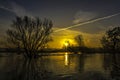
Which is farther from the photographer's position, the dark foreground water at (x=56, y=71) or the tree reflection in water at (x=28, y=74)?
the dark foreground water at (x=56, y=71)

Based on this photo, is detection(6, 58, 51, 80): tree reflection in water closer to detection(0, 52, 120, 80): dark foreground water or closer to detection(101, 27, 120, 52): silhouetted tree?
detection(0, 52, 120, 80): dark foreground water

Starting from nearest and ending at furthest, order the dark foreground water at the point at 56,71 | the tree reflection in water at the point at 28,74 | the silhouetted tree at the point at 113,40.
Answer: the tree reflection in water at the point at 28,74 → the dark foreground water at the point at 56,71 → the silhouetted tree at the point at 113,40

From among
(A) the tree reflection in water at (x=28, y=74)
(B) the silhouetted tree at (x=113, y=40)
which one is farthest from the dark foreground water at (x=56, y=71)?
(B) the silhouetted tree at (x=113, y=40)

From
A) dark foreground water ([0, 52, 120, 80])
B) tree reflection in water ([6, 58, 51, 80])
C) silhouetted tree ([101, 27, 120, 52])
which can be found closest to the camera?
tree reflection in water ([6, 58, 51, 80])

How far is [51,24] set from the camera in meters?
50.4

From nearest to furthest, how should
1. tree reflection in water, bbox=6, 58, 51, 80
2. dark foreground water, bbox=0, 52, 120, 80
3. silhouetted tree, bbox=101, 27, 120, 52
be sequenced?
1. tree reflection in water, bbox=6, 58, 51, 80
2. dark foreground water, bbox=0, 52, 120, 80
3. silhouetted tree, bbox=101, 27, 120, 52

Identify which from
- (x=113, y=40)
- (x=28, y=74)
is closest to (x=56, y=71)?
(x=28, y=74)

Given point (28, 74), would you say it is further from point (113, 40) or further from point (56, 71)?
point (113, 40)

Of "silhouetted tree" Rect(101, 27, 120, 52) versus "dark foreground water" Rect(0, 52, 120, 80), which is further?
"silhouetted tree" Rect(101, 27, 120, 52)

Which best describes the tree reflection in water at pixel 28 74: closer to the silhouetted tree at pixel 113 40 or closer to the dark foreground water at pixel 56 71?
the dark foreground water at pixel 56 71

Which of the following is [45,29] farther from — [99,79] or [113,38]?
[99,79]

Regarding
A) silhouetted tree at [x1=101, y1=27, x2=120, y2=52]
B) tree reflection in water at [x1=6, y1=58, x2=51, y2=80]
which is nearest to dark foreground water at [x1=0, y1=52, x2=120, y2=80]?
tree reflection in water at [x1=6, y1=58, x2=51, y2=80]

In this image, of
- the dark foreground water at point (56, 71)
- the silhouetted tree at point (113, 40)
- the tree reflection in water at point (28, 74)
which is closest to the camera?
the tree reflection in water at point (28, 74)

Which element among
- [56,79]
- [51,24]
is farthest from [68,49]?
[56,79]
